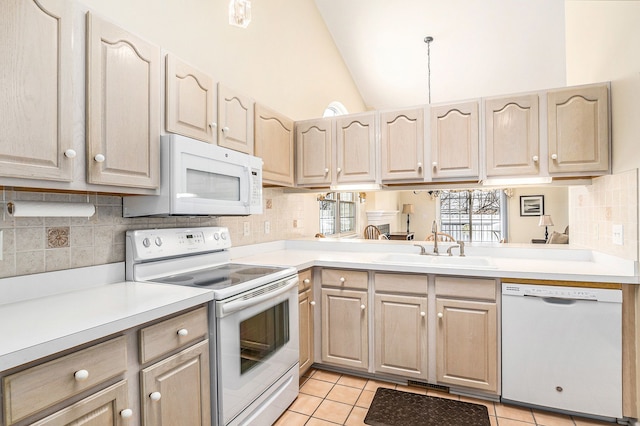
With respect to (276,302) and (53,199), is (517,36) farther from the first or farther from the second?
(53,199)

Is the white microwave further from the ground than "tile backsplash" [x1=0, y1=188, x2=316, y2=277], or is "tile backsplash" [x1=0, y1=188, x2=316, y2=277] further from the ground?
the white microwave

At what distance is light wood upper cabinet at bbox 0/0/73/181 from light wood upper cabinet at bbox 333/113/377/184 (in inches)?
76.8

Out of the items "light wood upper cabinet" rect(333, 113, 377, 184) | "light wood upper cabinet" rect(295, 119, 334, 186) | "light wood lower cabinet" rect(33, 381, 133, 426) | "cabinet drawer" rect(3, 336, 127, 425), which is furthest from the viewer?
"light wood upper cabinet" rect(295, 119, 334, 186)

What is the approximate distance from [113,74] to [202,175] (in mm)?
614

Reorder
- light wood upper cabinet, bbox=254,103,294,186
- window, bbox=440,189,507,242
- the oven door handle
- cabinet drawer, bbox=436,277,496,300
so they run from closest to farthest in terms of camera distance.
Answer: the oven door handle, cabinet drawer, bbox=436,277,496,300, light wood upper cabinet, bbox=254,103,294,186, window, bbox=440,189,507,242

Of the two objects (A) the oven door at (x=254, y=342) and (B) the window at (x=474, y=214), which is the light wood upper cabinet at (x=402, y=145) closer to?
(A) the oven door at (x=254, y=342)

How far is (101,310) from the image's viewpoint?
1.24m

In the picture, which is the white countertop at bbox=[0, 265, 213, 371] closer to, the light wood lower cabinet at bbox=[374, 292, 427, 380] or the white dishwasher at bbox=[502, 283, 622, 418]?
the light wood lower cabinet at bbox=[374, 292, 427, 380]

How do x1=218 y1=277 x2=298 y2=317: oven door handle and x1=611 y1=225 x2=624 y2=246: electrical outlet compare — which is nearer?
x1=218 y1=277 x2=298 y2=317: oven door handle

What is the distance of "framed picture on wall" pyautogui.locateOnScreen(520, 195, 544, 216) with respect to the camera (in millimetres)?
7900

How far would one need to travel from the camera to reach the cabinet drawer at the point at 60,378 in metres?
0.89

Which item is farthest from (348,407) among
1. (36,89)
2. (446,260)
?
(36,89)

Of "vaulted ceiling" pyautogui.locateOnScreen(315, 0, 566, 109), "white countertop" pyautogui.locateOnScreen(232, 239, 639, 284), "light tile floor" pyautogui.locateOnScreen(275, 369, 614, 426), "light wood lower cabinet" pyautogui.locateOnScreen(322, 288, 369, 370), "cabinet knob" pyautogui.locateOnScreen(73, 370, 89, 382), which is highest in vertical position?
"vaulted ceiling" pyautogui.locateOnScreen(315, 0, 566, 109)

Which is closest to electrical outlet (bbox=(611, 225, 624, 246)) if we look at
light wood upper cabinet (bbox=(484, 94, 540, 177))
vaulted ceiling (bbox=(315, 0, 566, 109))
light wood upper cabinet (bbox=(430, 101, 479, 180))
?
light wood upper cabinet (bbox=(484, 94, 540, 177))
